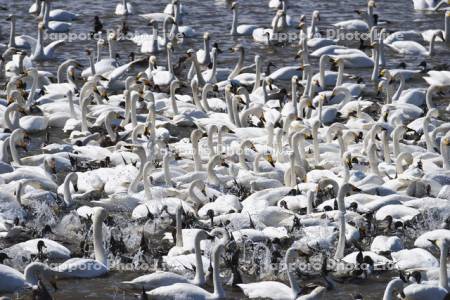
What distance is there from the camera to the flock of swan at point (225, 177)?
1439 centimetres

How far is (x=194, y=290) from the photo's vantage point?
1337 centimetres

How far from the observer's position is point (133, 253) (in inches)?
597

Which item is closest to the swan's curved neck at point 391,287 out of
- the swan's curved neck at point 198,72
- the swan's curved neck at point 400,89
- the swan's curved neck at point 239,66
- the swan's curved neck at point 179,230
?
the swan's curved neck at point 179,230

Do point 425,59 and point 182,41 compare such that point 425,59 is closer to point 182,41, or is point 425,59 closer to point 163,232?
point 182,41

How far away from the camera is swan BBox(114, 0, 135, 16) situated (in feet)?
110

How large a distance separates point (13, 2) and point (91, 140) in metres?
16.2

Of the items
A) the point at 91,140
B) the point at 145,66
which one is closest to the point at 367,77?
the point at 145,66

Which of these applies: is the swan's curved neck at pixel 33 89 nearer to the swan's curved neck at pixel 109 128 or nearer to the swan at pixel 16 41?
the swan's curved neck at pixel 109 128

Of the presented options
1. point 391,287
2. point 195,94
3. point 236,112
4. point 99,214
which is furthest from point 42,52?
point 391,287

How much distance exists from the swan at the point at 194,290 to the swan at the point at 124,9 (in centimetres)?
Answer: 2041

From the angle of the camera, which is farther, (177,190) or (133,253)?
(177,190)

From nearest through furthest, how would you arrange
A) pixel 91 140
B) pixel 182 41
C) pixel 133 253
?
pixel 133 253 → pixel 91 140 → pixel 182 41

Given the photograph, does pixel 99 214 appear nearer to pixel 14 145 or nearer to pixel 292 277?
pixel 292 277

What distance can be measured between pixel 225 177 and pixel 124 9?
53.0 feet
